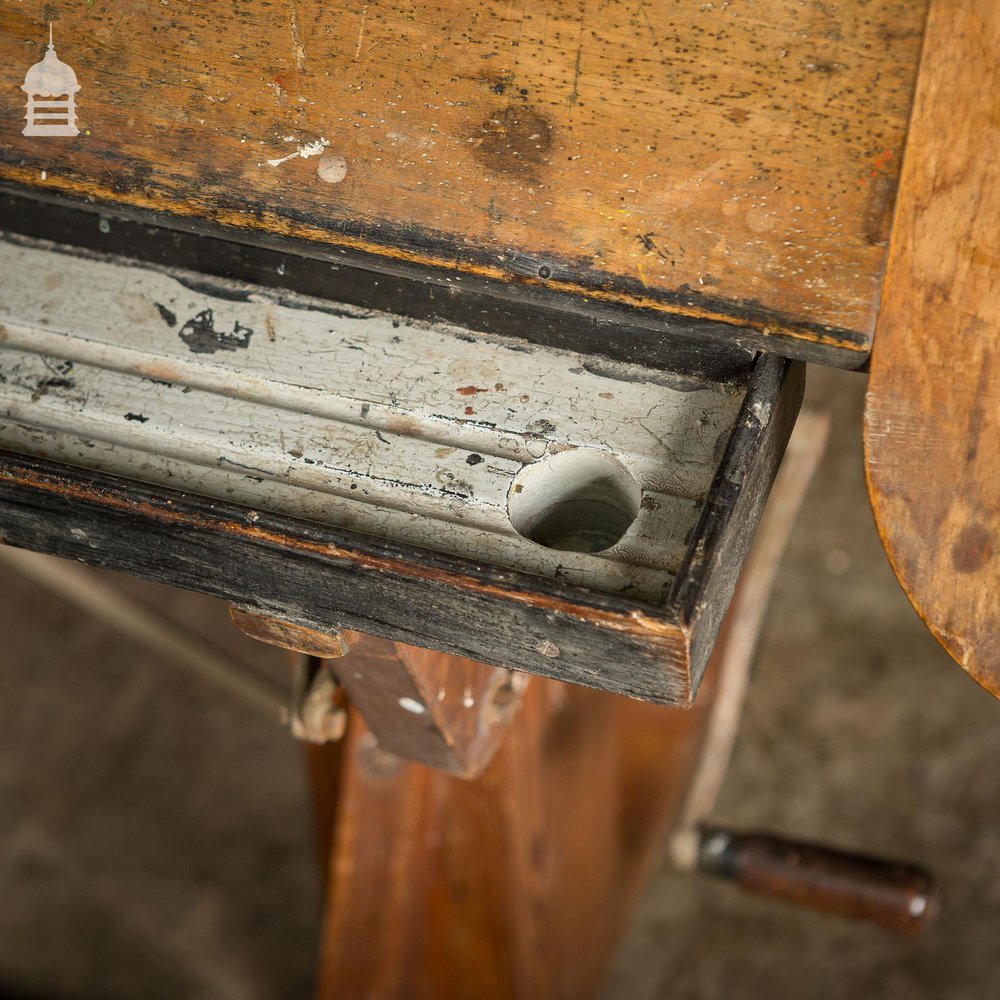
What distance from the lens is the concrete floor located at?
2.46 metres

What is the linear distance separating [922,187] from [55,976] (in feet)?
7.69

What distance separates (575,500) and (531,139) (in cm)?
27

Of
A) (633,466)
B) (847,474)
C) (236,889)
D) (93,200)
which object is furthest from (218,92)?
(847,474)

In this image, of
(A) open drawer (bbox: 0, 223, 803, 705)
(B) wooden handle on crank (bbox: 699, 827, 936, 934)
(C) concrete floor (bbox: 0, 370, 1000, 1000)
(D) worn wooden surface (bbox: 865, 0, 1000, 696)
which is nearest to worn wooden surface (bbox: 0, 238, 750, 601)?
(A) open drawer (bbox: 0, 223, 803, 705)

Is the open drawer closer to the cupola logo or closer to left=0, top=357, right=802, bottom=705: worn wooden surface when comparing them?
left=0, top=357, right=802, bottom=705: worn wooden surface

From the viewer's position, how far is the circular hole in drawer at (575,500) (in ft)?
2.90

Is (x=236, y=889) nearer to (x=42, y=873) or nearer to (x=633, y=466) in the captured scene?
(x=42, y=873)

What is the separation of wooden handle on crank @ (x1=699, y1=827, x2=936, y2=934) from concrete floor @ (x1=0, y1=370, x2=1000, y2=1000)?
39.9 inches

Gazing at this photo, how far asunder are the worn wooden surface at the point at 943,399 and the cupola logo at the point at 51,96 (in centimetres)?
62

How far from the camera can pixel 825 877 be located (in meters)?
1.44

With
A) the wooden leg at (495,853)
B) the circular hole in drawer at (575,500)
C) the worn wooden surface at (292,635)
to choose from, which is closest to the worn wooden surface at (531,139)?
the circular hole in drawer at (575,500)

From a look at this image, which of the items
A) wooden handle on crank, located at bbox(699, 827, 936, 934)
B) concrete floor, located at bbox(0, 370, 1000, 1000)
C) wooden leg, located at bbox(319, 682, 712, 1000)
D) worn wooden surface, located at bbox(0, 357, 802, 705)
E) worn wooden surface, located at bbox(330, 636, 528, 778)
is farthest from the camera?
concrete floor, located at bbox(0, 370, 1000, 1000)

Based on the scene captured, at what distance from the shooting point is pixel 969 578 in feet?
2.75

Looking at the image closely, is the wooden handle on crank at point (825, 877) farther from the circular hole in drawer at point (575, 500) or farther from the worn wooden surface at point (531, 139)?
the worn wooden surface at point (531, 139)
